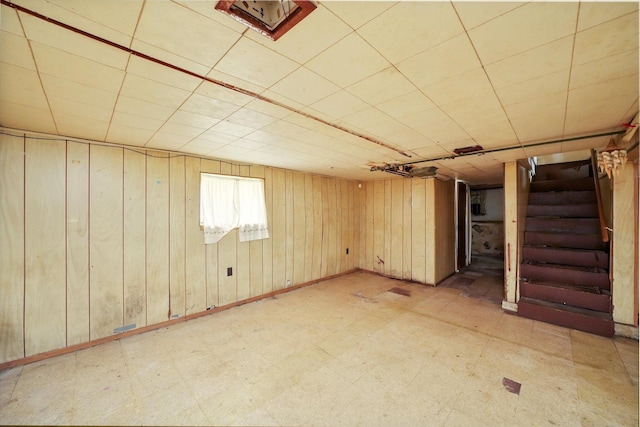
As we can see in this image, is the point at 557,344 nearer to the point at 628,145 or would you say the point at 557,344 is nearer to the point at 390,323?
the point at 390,323

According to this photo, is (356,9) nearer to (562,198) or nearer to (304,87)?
(304,87)

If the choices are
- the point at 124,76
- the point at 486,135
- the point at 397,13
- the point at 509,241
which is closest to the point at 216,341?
the point at 124,76

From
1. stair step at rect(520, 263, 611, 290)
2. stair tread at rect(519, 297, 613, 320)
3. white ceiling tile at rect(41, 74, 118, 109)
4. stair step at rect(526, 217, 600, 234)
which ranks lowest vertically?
stair tread at rect(519, 297, 613, 320)

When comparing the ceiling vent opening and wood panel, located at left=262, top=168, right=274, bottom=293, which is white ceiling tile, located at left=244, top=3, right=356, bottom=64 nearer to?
the ceiling vent opening

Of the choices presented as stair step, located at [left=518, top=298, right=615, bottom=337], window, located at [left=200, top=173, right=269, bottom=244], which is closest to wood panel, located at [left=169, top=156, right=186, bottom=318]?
window, located at [left=200, top=173, right=269, bottom=244]

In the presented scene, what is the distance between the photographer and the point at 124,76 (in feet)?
4.79

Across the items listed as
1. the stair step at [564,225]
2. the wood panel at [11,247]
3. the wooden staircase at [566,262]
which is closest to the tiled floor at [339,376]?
the wooden staircase at [566,262]

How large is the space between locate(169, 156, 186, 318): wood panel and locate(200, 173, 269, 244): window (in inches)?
10.8

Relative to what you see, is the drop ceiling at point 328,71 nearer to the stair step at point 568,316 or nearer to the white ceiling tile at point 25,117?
the white ceiling tile at point 25,117

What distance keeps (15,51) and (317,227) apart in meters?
4.45

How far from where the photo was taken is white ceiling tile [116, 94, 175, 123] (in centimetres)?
179

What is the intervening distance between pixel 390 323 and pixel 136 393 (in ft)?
9.20

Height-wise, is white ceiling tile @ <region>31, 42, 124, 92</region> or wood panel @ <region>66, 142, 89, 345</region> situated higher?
white ceiling tile @ <region>31, 42, 124, 92</region>

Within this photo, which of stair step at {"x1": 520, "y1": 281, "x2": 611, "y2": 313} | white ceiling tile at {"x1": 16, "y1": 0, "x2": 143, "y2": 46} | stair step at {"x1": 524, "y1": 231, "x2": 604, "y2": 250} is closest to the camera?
white ceiling tile at {"x1": 16, "y1": 0, "x2": 143, "y2": 46}
